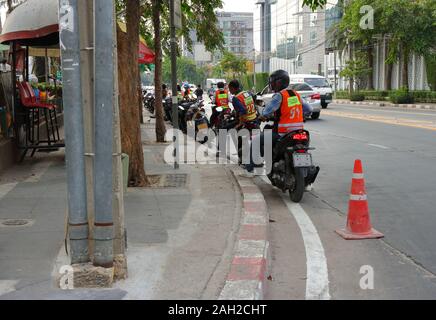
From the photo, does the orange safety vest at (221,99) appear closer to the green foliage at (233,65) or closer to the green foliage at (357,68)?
the green foliage at (357,68)

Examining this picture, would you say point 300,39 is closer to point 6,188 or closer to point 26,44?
point 26,44

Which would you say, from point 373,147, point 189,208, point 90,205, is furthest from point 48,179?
point 373,147

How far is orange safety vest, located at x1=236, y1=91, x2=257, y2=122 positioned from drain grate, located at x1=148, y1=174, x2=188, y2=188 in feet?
4.91

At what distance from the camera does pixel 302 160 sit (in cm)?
757

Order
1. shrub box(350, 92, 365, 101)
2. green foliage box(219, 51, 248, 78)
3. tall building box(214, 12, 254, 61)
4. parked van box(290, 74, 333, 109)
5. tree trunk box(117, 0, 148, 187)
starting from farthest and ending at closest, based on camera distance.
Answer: tall building box(214, 12, 254, 61)
green foliage box(219, 51, 248, 78)
shrub box(350, 92, 365, 101)
parked van box(290, 74, 333, 109)
tree trunk box(117, 0, 148, 187)

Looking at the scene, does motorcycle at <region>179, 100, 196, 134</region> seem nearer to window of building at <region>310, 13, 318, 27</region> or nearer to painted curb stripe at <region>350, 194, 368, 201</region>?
painted curb stripe at <region>350, 194, 368, 201</region>

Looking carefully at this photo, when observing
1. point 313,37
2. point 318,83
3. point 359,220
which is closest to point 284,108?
A: point 359,220

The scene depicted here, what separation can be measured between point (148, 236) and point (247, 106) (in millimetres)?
4777

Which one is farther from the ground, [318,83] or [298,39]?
[298,39]

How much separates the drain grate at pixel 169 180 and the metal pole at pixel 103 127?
12.9 ft

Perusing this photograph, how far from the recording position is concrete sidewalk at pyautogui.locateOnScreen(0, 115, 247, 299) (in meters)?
4.27

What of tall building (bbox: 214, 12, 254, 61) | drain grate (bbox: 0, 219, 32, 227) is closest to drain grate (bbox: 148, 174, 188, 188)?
drain grate (bbox: 0, 219, 32, 227)
